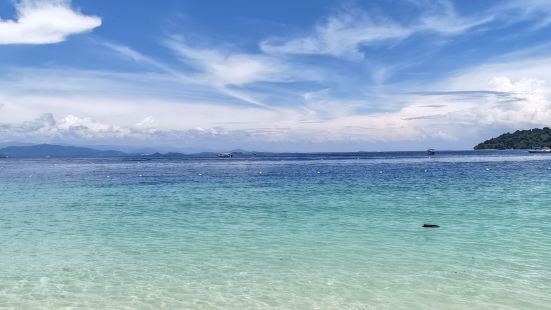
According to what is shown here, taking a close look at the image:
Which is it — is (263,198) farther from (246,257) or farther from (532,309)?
(532,309)

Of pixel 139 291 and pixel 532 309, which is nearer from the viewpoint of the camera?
pixel 532 309

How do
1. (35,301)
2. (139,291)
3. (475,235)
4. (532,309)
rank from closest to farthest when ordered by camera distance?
1. (532,309)
2. (35,301)
3. (139,291)
4. (475,235)

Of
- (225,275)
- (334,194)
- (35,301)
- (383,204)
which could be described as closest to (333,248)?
(225,275)

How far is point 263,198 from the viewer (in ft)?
134

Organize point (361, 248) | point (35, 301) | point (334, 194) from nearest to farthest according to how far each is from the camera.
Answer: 1. point (35, 301)
2. point (361, 248)
3. point (334, 194)

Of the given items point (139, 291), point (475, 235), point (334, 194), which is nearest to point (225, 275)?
point (139, 291)

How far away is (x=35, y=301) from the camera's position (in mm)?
13125

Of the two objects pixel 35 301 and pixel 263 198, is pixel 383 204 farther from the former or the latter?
pixel 35 301

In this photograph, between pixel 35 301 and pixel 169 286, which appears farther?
pixel 169 286

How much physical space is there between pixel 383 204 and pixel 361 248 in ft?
52.3

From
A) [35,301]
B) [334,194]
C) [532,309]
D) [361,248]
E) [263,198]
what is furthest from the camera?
[334,194]

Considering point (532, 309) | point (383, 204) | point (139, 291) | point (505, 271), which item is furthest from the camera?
point (383, 204)

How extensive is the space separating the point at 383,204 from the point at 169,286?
23.7 metres

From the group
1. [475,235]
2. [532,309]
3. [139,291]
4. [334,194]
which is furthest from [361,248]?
[334,194]
